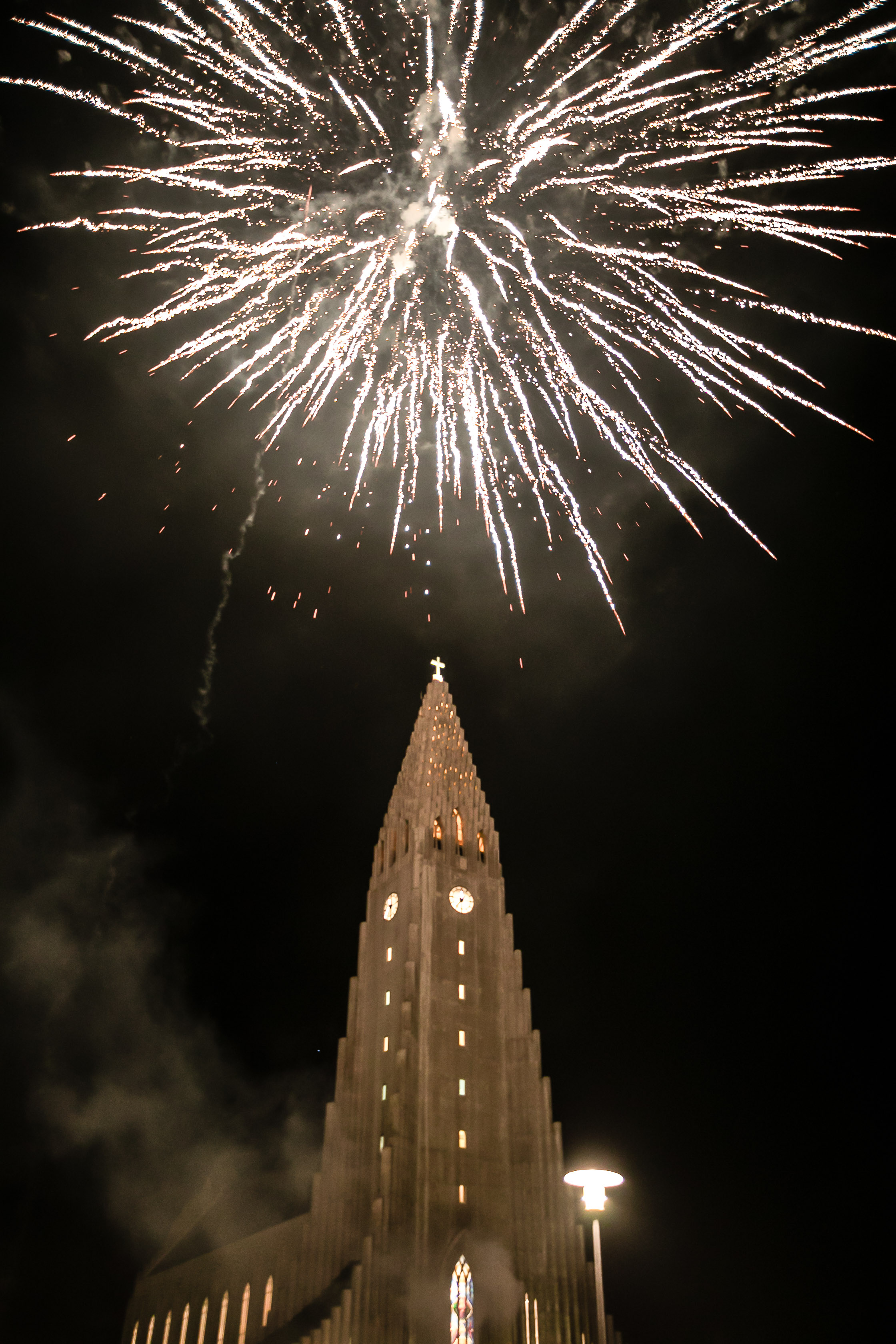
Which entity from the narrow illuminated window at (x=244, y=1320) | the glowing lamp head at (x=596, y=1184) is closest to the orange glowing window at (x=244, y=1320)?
the narrow illuminated window at (x=244, y=1320)

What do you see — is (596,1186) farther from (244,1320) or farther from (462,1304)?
(244,1320)

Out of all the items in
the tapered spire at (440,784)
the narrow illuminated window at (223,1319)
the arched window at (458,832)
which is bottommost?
the narrow illuminated window at (223,1319)

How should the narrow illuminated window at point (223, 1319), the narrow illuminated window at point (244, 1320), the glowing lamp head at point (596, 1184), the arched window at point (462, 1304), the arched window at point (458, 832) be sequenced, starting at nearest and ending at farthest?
the glowing lamp head at point (596, 1184)
the arched window at point (462, 1304)
the narrow illuminated window at point (244, 1320)
the narrow illuminated window at point (223, 1319)
the arched window at point (458, 832)

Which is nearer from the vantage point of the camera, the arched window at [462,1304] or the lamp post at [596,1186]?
the lamp post at [596,1186]

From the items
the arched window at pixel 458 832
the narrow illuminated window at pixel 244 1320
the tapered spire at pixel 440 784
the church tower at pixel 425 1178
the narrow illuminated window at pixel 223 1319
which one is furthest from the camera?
the tapered spire at pixel 440 784

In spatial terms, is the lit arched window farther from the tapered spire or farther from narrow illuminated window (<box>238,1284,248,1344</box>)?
the tapered spire

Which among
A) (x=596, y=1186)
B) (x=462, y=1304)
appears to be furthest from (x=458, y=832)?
(x=596, y=1186)

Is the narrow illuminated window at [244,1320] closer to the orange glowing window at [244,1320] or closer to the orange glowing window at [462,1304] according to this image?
the orange glowing window at [244,1320]
